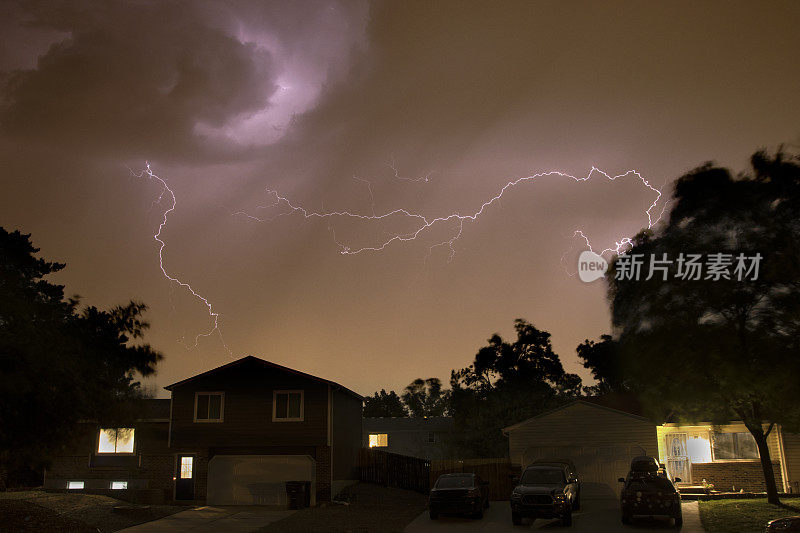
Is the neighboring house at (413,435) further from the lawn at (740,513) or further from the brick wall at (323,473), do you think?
the lawn at (740,513)

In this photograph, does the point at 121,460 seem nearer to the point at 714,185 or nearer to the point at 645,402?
the point at 645,402

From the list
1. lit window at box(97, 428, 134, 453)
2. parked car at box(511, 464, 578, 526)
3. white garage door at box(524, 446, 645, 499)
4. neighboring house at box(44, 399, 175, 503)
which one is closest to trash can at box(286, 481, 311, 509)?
neighboring house at box(44, 399, 175, 503)

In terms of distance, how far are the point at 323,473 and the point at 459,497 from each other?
320 inches

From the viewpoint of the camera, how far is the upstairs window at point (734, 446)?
29.9m

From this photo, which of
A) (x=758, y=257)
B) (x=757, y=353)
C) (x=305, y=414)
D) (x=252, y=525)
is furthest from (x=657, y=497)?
(x=305, y=414)

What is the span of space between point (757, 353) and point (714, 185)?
575 cm

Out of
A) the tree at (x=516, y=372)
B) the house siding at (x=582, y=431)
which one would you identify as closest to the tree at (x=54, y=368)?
the house siding at (x=582, y=431)

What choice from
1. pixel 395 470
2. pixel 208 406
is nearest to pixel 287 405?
pixel 208 406

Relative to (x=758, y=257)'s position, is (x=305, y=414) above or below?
below

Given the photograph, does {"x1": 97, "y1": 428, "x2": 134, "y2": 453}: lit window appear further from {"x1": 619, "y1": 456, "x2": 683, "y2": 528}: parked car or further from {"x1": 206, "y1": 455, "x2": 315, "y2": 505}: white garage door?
{"x1": 619, "y1": 456, "x2": 683, "y2": 528}: parked car

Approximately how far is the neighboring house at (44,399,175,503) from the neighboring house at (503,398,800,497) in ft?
54.1

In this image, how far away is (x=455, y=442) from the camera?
156 feet

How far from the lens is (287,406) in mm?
30172

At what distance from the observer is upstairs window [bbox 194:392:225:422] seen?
30453mm
